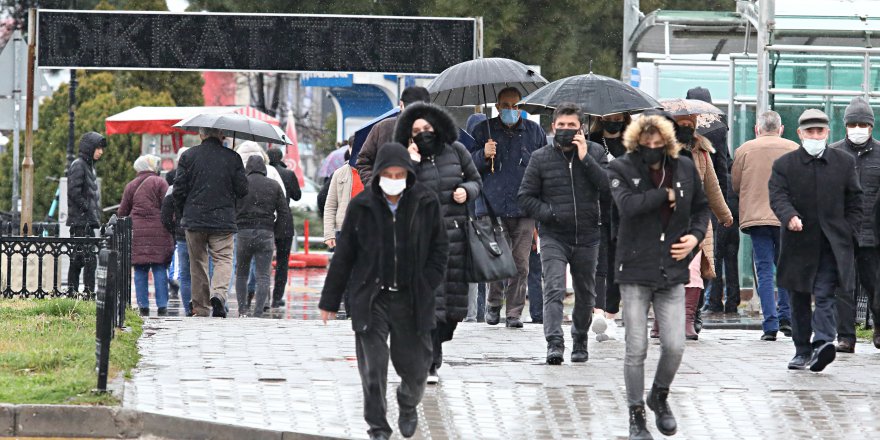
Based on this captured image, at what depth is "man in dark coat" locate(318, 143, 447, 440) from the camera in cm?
836

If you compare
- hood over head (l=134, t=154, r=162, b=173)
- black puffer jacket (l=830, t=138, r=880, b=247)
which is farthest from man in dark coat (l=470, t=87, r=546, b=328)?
hood over head (l=134, t=154, r=162, b=173)

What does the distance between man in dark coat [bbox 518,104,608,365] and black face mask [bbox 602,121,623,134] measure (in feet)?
3.83

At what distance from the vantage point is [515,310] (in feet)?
46.4

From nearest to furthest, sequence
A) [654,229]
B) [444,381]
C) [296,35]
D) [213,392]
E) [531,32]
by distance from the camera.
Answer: [654,229] → [213,392] → [444,381] → [296,35] → [531,32]

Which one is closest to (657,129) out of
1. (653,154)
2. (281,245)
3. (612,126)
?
(653,154)

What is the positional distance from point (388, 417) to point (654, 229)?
185cm

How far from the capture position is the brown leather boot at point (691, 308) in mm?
13273

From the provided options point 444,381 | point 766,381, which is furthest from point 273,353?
point 766,381

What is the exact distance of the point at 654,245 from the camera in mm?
8906

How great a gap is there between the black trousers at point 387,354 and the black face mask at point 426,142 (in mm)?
1677

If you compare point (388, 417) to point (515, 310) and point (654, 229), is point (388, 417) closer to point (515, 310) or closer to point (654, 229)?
point (654, 229)

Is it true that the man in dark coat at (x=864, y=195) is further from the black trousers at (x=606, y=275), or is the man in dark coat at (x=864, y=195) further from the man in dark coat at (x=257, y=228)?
the man in dark coat at (x=257, y=228)

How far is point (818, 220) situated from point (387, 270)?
4304mm

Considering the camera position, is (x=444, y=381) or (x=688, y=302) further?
(x=688, y=302)
